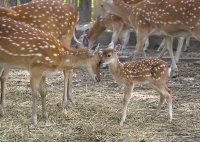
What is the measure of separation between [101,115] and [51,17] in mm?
1528

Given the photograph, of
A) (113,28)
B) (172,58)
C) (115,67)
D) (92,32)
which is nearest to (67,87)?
(115,67)

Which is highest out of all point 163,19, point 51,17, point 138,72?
point 51,17

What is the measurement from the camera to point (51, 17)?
8094 millimetres

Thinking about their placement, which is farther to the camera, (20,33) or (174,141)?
(20,33)

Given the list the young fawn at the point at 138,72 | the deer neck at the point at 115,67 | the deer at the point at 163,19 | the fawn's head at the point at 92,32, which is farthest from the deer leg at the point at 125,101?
the fawn's head at the point at 92,32

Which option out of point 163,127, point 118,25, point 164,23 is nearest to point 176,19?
point 164,23

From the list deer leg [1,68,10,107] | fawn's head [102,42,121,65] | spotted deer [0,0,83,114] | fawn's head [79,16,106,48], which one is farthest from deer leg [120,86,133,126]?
fawn's head [79,16,106,48]

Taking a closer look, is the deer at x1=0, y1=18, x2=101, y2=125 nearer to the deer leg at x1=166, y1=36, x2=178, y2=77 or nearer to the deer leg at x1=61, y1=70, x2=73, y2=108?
the deer leg at x1=61, y1=70, x2=73, y2=108

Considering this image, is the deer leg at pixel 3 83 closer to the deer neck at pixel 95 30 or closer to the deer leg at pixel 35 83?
the deer leg at pixel 35 83

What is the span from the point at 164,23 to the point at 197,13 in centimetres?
58

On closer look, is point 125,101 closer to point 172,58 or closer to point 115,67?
point 115,67

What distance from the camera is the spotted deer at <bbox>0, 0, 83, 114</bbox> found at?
788 cm

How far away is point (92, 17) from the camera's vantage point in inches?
589

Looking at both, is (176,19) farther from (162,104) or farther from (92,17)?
(92,17)
